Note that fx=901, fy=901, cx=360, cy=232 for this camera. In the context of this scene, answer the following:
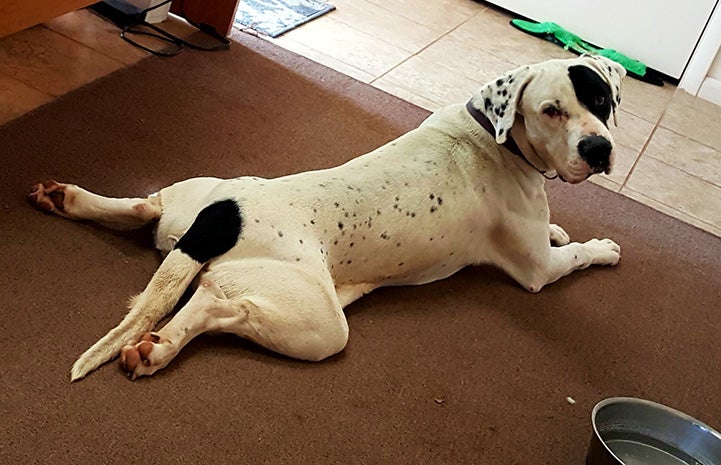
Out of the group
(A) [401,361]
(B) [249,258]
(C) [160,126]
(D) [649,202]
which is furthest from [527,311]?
(C) [160,126]

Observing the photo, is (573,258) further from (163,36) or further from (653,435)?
(163,36)

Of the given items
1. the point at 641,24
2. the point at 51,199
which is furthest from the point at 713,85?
the point at 51,199

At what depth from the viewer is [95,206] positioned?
209cm

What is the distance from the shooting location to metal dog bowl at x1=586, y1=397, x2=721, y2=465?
6.09 feet

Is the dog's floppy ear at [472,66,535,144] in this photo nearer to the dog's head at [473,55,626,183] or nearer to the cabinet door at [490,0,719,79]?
the dog's head at [473,55,626,183]

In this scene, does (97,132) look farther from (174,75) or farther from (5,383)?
(5,383)

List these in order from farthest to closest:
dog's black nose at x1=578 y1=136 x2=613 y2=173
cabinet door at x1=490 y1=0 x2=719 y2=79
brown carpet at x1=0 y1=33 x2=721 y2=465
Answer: cabinet door at x1=490 y1=0 x2=719 y2=79 < dog's black nose at x1=578 y1=136 x2=613 y2=173 < brown carpet at x1=0 y1=33 x2=721 y2=465

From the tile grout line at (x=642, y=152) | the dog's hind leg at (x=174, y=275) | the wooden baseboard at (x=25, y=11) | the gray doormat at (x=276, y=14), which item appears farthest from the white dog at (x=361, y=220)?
the gray doormat at (x=276, y=14)

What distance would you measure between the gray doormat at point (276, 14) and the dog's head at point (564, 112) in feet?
5.45

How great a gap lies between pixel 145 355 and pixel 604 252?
4.58 feet

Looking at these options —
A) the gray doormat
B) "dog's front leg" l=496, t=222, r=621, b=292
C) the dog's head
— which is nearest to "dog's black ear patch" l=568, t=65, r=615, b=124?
the dog's head

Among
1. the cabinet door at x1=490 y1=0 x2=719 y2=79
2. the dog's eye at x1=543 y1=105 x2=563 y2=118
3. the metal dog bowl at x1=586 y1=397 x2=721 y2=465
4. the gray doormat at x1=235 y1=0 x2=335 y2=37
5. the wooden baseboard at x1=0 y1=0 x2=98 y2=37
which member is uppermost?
the dog's eye at x1=543 y1=105 x2=563 y2=118

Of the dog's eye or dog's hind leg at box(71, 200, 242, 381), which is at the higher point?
the dog's eye

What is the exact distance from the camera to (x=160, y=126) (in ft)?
8.71
